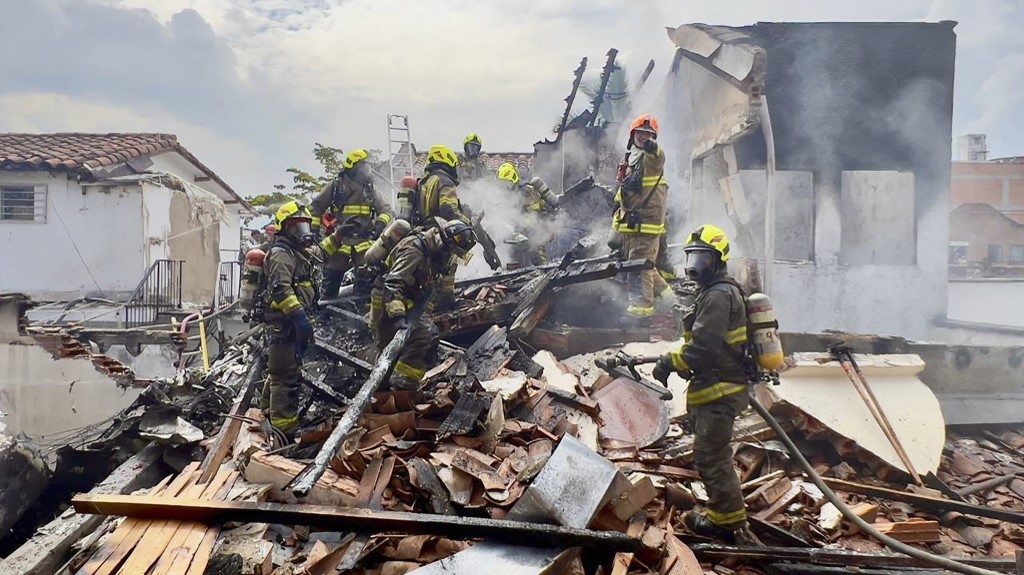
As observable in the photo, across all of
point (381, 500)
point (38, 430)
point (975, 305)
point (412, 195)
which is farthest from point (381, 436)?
point (975, 305)

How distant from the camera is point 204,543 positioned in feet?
10.8

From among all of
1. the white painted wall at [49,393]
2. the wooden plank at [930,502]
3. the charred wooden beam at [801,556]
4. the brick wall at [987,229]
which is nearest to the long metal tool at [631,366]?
the charred wooden beam at [801,556]

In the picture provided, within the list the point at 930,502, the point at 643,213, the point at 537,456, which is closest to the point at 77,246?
the point at 643,213

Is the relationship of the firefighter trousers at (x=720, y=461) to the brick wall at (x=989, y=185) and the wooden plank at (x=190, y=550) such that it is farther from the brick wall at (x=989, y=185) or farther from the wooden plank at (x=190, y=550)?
the brick wall at (x=989, y=185)

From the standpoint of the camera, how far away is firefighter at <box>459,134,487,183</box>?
9805 mm

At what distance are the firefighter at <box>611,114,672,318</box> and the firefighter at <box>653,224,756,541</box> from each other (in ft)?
10.2

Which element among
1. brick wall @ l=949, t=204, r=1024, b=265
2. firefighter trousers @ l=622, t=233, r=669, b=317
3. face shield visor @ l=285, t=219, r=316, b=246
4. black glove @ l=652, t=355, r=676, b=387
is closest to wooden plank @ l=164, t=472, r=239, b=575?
face shield visor @ l=285, t=219, r=316, b=246

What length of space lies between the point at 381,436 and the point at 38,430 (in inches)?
257

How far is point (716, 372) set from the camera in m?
3.76

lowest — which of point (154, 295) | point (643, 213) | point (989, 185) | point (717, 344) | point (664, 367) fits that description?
point (154, 295)

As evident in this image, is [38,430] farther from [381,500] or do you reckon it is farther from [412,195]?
[381,500]

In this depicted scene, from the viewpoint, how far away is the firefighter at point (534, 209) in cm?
976

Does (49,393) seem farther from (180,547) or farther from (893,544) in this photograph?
(893,544)

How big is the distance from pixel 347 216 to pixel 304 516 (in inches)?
186
